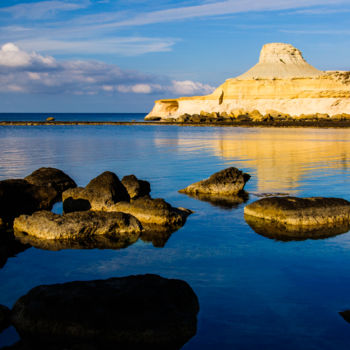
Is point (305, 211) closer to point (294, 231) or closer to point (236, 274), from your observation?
point (294, 231)

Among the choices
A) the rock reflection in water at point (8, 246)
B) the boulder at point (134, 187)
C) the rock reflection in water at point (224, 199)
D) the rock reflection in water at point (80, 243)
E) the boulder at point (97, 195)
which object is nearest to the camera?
the rock reflection in water at point (8, 246)

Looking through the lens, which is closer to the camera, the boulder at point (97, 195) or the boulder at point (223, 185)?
the boulder at point (97, 195)

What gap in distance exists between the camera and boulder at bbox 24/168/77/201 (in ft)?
41.3

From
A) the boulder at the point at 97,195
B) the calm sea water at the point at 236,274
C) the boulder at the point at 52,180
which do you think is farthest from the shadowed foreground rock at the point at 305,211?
the boulder at the point at 52,180

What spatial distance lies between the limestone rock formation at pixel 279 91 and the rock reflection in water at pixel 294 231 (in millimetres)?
65551

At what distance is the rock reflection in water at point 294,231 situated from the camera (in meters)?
8.40

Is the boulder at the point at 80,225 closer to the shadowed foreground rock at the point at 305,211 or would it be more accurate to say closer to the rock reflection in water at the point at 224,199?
the shadowed foreground rock at the point at 305,211

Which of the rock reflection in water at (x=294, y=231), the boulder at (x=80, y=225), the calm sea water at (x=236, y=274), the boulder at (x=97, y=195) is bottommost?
the calm sea water at (x=236, y=274)

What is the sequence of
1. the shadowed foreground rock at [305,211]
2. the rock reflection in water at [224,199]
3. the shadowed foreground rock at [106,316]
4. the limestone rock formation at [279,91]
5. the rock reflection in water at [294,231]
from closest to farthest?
the shadowed foreground rock at [106,316] < the rock reflection in water at [294,231] < the shadowed foreground rock at [305,211] < the rock reflection in water at [224,199] < the limestone rock formation at [279,91]

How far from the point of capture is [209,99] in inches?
3132

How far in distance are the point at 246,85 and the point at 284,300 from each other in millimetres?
72472

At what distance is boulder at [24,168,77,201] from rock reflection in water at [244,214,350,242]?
20.2ft

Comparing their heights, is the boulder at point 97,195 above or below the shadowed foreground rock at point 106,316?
above

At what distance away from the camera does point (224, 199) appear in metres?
12.2
